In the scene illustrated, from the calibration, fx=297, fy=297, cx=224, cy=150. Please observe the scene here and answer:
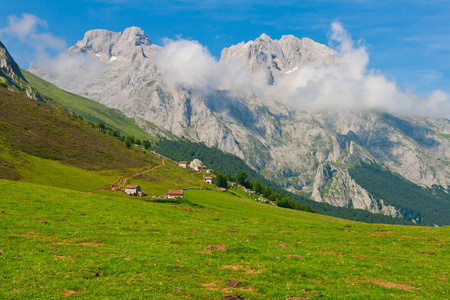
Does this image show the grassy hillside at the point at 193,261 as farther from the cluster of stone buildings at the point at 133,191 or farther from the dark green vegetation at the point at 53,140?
the dark green vegetation at the point at 53,140

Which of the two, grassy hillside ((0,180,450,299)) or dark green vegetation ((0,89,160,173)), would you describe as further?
dark green vegetation ((0,89,160,173))

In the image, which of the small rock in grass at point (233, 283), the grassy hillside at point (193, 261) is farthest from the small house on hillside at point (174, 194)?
the small rock in grass at point (233, 283)

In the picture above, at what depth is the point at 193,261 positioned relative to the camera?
25.6m

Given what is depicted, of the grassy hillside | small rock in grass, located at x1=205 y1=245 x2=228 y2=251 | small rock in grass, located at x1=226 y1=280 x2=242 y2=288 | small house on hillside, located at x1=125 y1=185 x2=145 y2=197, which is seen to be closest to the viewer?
the grassy hillside

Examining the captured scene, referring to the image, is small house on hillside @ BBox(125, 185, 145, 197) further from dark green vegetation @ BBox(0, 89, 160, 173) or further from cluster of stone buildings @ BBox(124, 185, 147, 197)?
dark green vegetation @ BBox(0, 89, 160, 173)

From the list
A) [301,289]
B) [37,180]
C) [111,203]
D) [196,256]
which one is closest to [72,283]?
[196,256]

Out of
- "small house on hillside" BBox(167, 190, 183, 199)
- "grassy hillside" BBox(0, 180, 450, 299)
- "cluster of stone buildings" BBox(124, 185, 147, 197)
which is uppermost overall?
"grassy hillside" BBox(0, 180, 450, 299)

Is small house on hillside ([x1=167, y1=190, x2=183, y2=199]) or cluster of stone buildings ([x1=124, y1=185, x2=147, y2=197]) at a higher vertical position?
small house on hillside ([x1=167, y1=190, x2=183, y2=199])

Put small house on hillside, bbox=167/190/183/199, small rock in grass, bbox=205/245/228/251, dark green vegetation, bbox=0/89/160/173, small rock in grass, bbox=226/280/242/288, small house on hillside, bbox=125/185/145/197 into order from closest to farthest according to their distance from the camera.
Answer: small rock in grass, bbox=226/280/242/288
small rock in grass, bbox=205/245/228/251
small house on hillside, bbox=125/185/145/197
small house on hillside, bbox=167/190/183/199
dark green vegetation, bbox=0/89/160/173

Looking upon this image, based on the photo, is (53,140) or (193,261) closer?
(193,261)

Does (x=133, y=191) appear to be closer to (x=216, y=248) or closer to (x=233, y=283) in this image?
(x=216, y=248)

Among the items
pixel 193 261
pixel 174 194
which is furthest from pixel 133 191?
pixel 193 261

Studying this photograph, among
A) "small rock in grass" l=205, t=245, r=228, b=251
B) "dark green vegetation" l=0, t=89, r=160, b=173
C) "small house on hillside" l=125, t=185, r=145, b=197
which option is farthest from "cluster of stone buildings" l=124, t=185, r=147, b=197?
"small rock in grass" l=205, t=245, r=228, b=251

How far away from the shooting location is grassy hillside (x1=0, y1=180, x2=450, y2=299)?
1938cm
